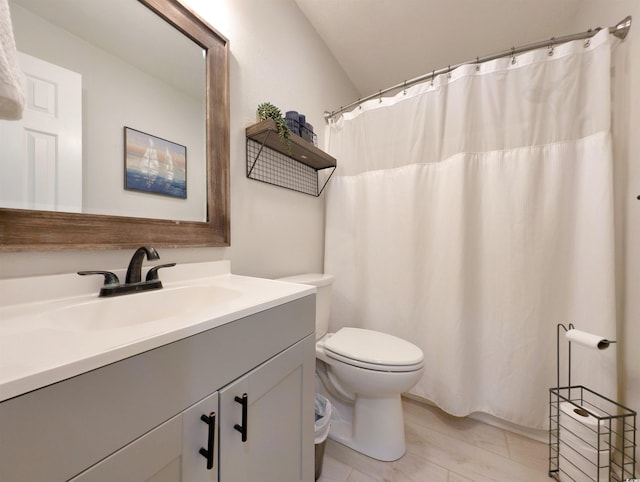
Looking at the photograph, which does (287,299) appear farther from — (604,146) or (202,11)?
(604,146)

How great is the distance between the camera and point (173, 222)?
0.88 meters

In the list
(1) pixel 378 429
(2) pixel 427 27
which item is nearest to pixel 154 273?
(1) pixel 378 429

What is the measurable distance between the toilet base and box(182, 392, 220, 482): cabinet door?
853 millimetres

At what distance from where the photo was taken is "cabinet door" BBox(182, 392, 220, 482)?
465mm

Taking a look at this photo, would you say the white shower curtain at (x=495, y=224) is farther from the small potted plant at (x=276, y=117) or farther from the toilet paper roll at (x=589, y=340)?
the small potted plant at (x=276, y=117)

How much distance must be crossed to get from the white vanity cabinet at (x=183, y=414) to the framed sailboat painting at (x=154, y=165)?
0.60m

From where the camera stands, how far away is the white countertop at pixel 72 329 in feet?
1.04

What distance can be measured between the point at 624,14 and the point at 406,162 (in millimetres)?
999

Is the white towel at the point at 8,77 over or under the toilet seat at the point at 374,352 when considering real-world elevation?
over

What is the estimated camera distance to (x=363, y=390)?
112 centimetres

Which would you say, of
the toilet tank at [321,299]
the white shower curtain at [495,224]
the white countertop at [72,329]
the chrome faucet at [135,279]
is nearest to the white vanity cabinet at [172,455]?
the white countertop at [72,329]

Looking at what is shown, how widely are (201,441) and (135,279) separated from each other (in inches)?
19.3

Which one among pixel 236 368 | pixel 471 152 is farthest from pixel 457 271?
pixel 236 368

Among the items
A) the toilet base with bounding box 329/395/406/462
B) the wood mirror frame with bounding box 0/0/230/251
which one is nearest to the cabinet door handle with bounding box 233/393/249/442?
the wood mirror frame with bounding box 0/0/230/251
